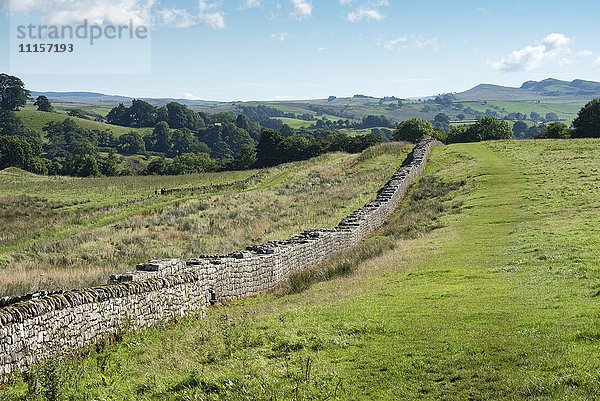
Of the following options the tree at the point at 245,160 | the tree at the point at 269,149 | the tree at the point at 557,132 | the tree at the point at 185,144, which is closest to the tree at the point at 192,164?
the tree at the point at 245,160

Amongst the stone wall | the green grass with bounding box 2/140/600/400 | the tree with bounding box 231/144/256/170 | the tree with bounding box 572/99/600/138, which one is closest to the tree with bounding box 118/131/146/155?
the tree with bounding box 231/144/256/170

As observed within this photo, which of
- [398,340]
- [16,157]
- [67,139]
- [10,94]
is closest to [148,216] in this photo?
[398,340]

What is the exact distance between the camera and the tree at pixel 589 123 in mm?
72312

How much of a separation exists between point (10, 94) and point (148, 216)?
5915 inches

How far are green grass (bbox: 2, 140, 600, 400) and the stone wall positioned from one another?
1.55 ft

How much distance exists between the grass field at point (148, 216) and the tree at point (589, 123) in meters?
20.2

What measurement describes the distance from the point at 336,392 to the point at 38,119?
181565 millimetres

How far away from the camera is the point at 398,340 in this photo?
37.1 feet

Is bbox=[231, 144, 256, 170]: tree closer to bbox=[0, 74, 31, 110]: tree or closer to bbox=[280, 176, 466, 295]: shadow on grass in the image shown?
bbox=[280, 176, 466, 295]: shadow on grass

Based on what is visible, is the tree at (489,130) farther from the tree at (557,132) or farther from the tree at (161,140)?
the tree at (161,140)

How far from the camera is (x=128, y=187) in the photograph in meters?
68.8

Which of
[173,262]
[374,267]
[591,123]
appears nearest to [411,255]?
[374,267]

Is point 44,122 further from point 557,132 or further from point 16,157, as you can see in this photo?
point 557,132

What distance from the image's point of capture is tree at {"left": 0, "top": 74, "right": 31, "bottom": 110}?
575ft
